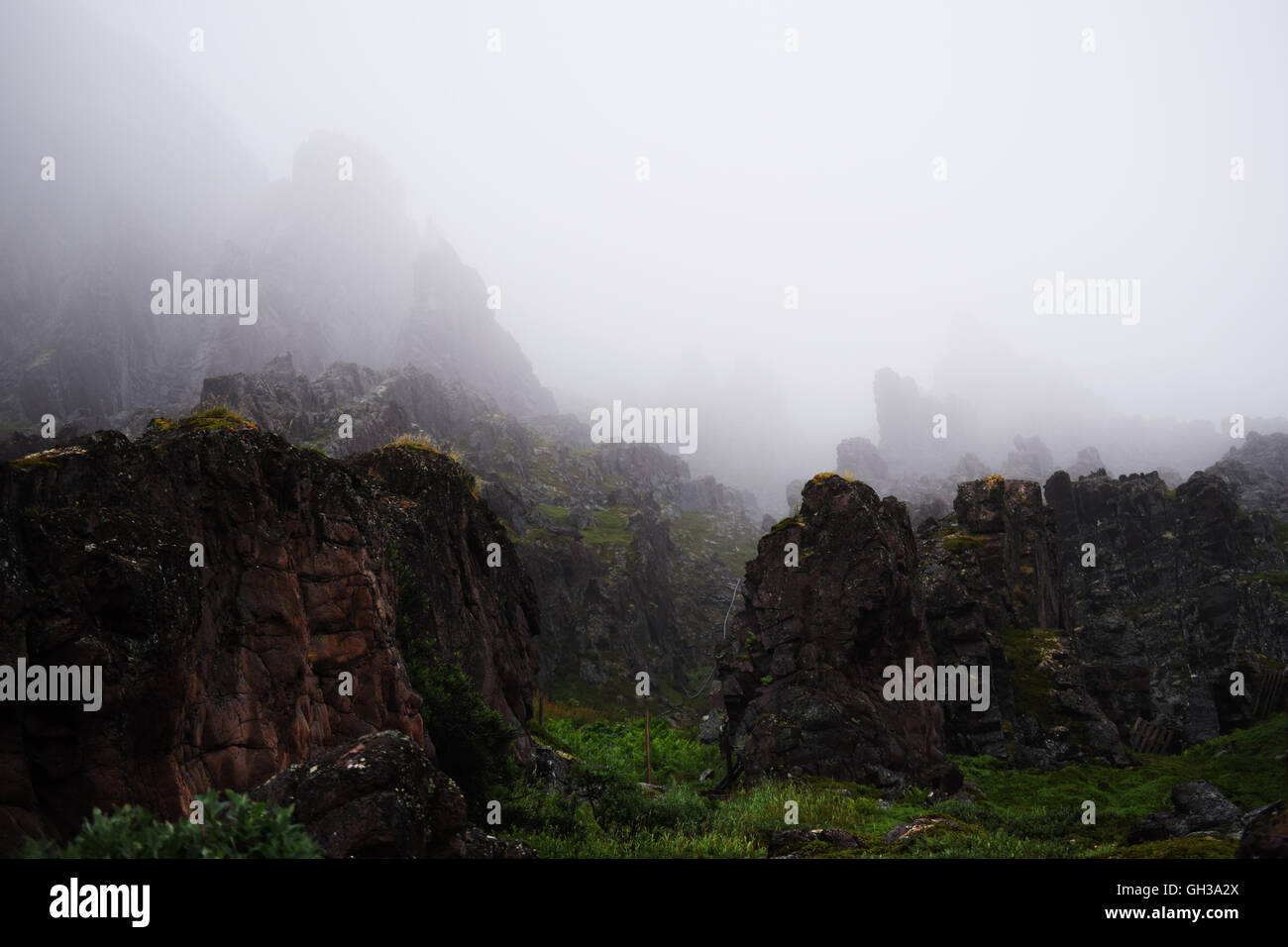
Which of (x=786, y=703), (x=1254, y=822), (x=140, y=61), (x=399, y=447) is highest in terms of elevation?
(x=140, y=61)

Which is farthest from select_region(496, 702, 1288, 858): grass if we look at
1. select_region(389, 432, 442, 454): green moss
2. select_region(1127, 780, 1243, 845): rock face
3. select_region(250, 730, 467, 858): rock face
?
select_region(389, 432, 442, 454): green moss

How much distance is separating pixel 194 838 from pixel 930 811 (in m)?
22.0

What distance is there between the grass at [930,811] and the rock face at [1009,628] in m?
2.31

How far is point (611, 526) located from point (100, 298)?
117 metres

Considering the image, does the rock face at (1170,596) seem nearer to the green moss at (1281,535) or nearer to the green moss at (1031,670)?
the green moss at (1281,535)

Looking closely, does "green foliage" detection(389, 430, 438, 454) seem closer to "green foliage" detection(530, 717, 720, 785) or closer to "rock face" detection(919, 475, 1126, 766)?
"green foliage" detection(530, 717, 720, 785)

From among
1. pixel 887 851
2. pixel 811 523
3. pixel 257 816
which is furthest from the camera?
pixel 811 523

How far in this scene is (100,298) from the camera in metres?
139

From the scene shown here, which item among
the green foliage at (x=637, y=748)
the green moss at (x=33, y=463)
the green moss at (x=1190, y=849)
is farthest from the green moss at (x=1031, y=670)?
the green moss at (x=33, y=463)

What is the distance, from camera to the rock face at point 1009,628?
3481cm

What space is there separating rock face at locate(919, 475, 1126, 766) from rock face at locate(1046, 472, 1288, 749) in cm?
628
